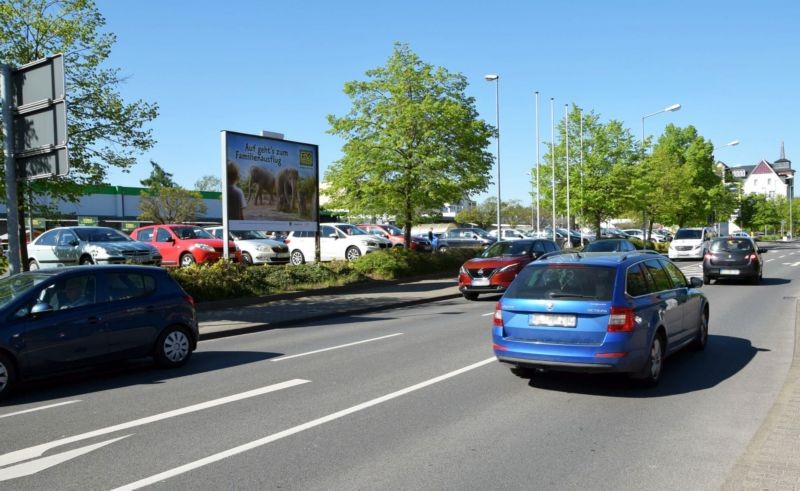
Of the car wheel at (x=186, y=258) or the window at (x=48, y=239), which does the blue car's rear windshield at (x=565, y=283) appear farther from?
the window at (x=48, y=239)

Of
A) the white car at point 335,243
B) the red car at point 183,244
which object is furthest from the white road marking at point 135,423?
the white car at point 335,243

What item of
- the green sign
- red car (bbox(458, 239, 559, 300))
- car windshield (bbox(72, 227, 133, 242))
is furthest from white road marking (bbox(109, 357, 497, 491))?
the green sign

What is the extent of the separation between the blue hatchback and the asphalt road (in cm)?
41

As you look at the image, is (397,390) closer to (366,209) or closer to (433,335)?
(433,335)

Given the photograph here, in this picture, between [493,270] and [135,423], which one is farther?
[493,270]

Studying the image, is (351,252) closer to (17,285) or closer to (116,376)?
(116,376)

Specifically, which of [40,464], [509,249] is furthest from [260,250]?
[40,464]

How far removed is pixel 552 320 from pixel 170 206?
56.3 m

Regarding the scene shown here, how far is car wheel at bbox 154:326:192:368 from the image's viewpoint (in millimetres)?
9039

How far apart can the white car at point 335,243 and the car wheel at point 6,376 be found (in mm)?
19857

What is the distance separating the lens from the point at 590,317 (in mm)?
6957

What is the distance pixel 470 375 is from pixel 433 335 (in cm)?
360

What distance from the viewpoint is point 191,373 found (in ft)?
29.1

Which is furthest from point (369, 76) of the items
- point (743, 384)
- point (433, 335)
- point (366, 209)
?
point (743, 384)
